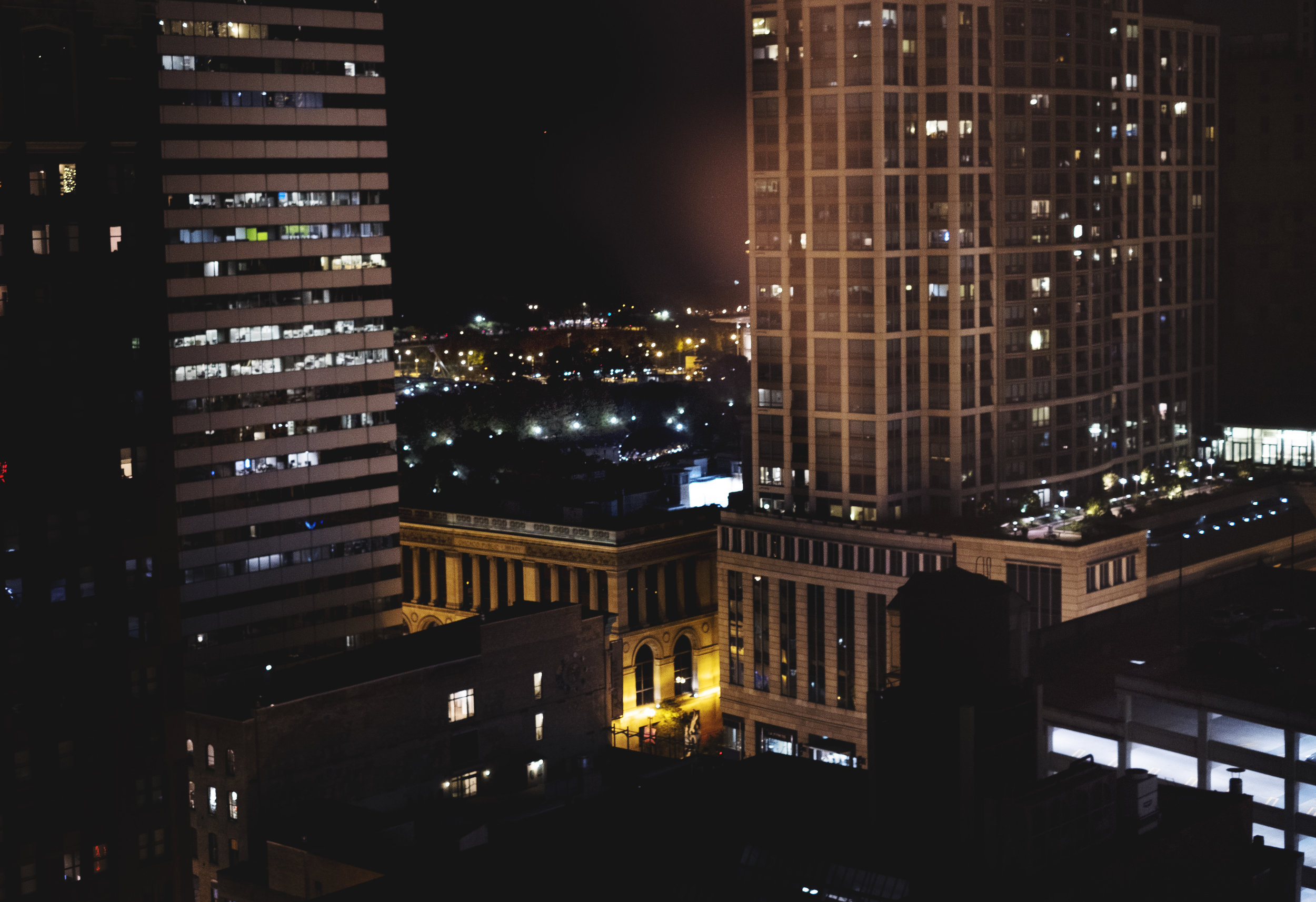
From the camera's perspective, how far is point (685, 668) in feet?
529

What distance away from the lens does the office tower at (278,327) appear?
13162cm

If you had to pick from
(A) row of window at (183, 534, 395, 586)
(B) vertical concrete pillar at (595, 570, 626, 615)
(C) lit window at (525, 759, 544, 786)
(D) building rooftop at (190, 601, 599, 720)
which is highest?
(A) row of window at (183, 534, 395, 586)

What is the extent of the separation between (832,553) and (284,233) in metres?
57.8

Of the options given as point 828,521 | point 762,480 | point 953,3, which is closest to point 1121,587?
point 828,521

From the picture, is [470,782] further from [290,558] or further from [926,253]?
[926,253]

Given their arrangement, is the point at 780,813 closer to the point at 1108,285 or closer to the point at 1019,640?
the point at 1019,640

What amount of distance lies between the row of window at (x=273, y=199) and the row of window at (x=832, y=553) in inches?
1861

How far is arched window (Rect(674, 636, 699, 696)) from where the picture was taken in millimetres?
160250


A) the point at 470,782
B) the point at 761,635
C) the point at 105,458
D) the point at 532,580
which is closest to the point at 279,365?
the point at 532,580

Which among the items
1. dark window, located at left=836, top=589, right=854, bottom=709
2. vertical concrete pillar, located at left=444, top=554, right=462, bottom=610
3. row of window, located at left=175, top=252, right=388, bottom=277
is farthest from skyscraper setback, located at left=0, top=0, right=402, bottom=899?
dark window, located at left=836, top=589, right=854, bottom=709

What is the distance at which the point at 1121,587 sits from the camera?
5369 inches

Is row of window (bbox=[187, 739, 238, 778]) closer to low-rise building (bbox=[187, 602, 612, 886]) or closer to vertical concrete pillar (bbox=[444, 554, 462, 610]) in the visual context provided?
low-rise building (bbox=[187, 602, 612, 886])

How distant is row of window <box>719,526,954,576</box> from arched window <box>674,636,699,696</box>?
47.9ft

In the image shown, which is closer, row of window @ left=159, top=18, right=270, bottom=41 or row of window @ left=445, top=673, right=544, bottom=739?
row of window @ left=445, top=673, right=544, bottom=739
